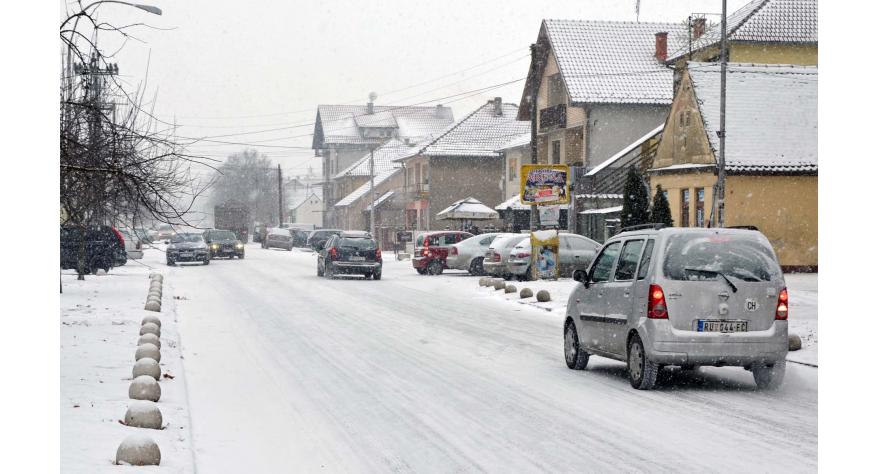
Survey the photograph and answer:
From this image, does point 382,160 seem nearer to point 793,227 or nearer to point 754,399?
point 793,227

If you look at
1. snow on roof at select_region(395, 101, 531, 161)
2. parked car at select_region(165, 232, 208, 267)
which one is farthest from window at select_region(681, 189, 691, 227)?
snow on roof at select_region(395, 101, 531, 161)

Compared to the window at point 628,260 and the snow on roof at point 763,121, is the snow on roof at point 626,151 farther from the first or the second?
the window at point 628,260

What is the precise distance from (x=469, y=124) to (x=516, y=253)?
37657mm

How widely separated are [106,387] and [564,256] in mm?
21093

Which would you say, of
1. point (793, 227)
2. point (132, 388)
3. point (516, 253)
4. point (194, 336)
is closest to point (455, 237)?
point (516, 253)

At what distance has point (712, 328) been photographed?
394 inches

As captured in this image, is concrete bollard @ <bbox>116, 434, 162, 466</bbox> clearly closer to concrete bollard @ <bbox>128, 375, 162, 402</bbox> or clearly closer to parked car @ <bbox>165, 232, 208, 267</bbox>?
concrete bollard @ <bbox>128, 375, 162, 402</bbox>

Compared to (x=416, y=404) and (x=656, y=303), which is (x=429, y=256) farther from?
(x=416, y=404)

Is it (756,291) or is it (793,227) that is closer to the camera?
(756,291)

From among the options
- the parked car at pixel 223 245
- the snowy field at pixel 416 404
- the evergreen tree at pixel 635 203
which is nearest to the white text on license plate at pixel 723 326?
the snowy field at pixel 416 404

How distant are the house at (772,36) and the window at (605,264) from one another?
27.2 meters

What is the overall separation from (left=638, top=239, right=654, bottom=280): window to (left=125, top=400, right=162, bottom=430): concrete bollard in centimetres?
504

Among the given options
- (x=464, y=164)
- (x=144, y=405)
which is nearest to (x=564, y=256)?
(x=144, y=405)

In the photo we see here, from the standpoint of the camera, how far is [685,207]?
34.4 meters
